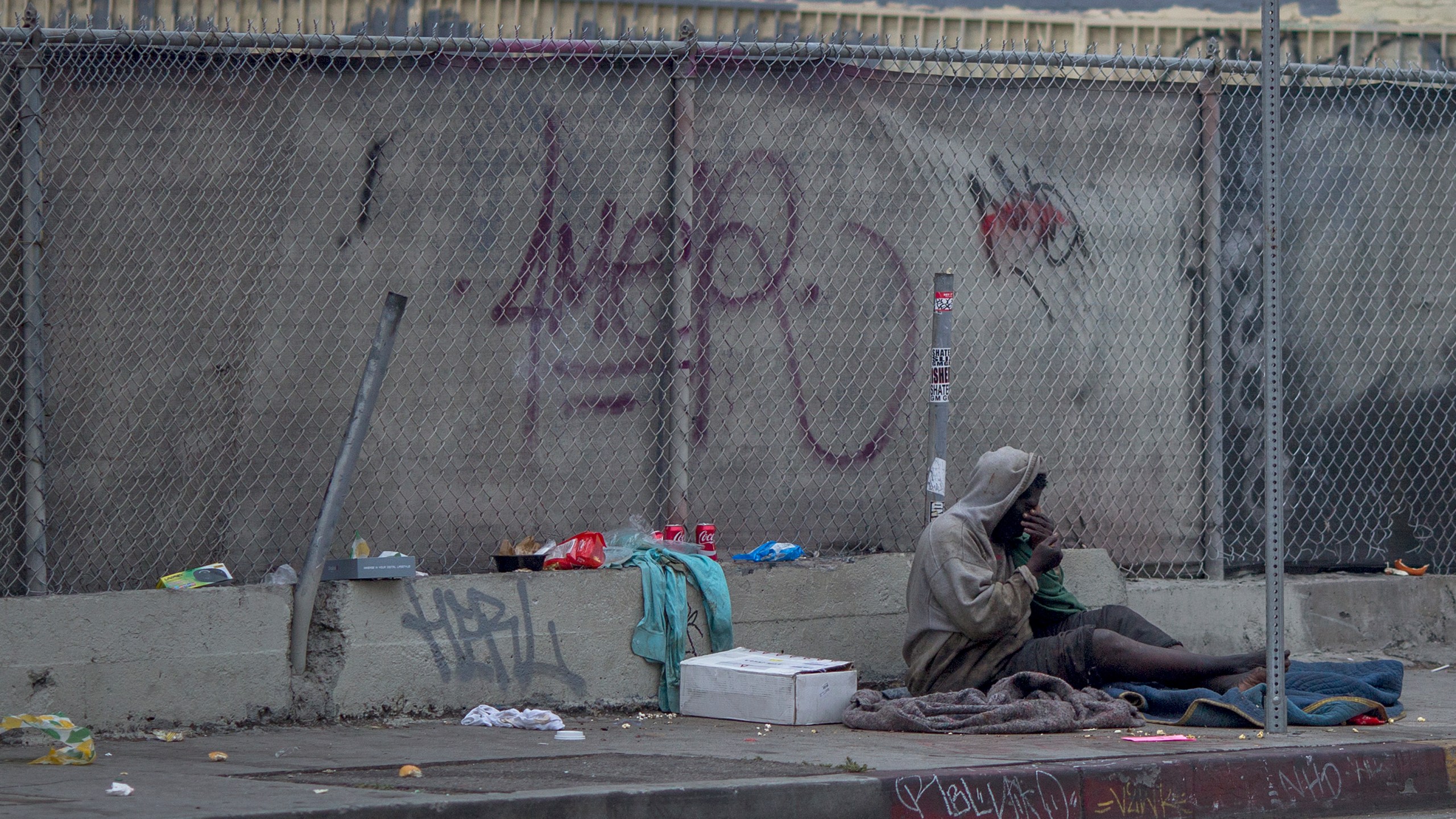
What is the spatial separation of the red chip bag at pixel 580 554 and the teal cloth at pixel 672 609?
106 millimetres

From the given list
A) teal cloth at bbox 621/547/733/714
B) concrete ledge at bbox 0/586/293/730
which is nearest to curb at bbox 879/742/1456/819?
teal cloth at bbox 621/547/733/714

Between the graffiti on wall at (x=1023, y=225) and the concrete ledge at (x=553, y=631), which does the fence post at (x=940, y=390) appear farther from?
the graffiti on wall at (x=1023, y=225)

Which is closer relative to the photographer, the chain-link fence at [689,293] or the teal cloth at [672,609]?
the chain-link fence at [689,293]

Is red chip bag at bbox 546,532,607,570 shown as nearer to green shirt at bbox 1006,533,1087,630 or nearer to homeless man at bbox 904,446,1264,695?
homeless man at bbox 904,446,1264,695

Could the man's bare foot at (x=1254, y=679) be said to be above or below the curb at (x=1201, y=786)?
above

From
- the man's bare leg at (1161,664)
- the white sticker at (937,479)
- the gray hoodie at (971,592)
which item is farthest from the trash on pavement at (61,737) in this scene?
the man's bare leg at (1161,664)

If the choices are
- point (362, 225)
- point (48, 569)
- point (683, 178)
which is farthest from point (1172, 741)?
point (48, 569)

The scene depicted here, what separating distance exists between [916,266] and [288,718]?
125 inches

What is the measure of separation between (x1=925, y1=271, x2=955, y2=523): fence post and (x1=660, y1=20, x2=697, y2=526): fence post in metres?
1.00

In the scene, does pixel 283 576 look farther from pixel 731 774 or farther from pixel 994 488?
pixel 994 488

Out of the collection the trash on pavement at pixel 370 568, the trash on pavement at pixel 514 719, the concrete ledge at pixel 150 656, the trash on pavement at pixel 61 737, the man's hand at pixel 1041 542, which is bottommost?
the trash on pavement at pixel 514 719

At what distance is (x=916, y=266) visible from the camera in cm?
662

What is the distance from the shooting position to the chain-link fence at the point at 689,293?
5609mm

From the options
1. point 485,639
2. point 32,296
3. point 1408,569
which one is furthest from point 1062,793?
point 32,296
